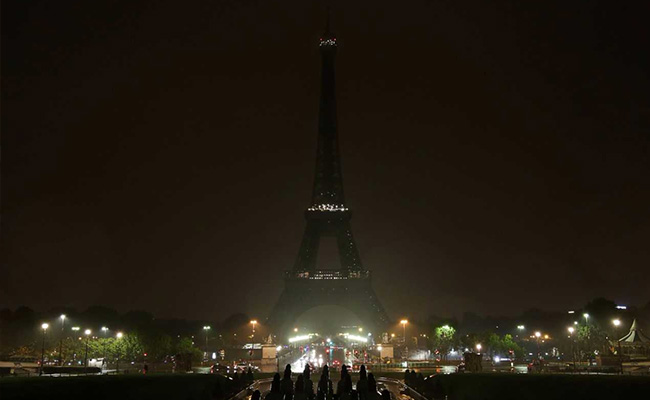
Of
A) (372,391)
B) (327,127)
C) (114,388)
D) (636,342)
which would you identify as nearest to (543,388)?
(372,391)

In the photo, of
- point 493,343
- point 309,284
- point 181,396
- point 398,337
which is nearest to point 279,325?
point 309,284

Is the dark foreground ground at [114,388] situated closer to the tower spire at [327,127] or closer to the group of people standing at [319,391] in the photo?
the group of people standing at [319,391]

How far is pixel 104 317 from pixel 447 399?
70.9m

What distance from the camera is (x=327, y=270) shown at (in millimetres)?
100312

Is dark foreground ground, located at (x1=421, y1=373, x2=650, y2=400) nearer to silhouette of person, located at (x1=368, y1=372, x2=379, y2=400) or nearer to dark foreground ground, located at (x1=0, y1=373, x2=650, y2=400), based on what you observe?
dark foreground ground, located at (x1=0, y1=373, x2=650, y2=400)

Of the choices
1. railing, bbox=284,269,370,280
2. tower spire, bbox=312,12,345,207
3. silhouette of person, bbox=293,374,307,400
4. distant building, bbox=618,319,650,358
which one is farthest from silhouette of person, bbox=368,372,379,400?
tower spire, bbox=312,12,345,207

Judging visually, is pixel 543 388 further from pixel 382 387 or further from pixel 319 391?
pixel 382 387

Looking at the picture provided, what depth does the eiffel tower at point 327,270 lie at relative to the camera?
96562 mm

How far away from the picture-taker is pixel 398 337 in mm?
90312

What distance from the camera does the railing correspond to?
97438mm

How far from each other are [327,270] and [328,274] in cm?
107

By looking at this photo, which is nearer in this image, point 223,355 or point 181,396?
point 181,396

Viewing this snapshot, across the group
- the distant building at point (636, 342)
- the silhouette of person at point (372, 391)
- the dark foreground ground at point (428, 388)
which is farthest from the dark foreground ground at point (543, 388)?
the distant building at point (636, 342)

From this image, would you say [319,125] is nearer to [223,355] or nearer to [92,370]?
[223,355]
